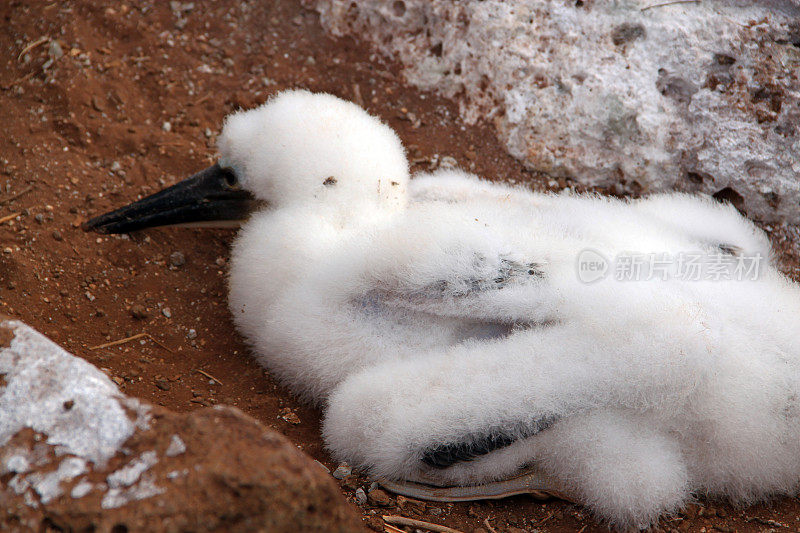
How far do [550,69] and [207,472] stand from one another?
2733 mm

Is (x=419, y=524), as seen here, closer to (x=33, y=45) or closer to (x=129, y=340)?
(x=129, y=340)

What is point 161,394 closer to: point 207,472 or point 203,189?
point 203,189

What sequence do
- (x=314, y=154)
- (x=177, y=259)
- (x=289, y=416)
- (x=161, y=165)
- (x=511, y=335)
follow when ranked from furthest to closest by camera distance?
(x=161, y=165) → (x=177, y=259) → (x=314, y=154) → (x=289, y=416) → (x=511, y=335)

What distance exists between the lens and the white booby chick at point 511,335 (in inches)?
87.0

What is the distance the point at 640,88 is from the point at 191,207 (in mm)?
2170

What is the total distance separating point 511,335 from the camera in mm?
2371

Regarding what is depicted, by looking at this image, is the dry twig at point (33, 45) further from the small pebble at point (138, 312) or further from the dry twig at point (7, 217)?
the small pebble at point (138, 312)

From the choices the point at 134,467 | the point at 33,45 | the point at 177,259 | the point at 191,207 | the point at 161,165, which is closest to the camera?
the point at 134,467

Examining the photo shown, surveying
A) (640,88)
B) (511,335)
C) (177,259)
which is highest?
(640,88)

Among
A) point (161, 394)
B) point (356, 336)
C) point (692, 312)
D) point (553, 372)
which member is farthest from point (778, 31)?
point (161, 394)

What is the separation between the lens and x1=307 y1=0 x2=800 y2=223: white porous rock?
3248 millimetres

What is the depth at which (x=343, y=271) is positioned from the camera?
8.49ft

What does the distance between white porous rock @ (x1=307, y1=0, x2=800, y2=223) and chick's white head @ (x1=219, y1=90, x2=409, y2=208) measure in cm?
90

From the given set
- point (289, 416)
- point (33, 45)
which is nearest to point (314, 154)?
point (289, 416)
